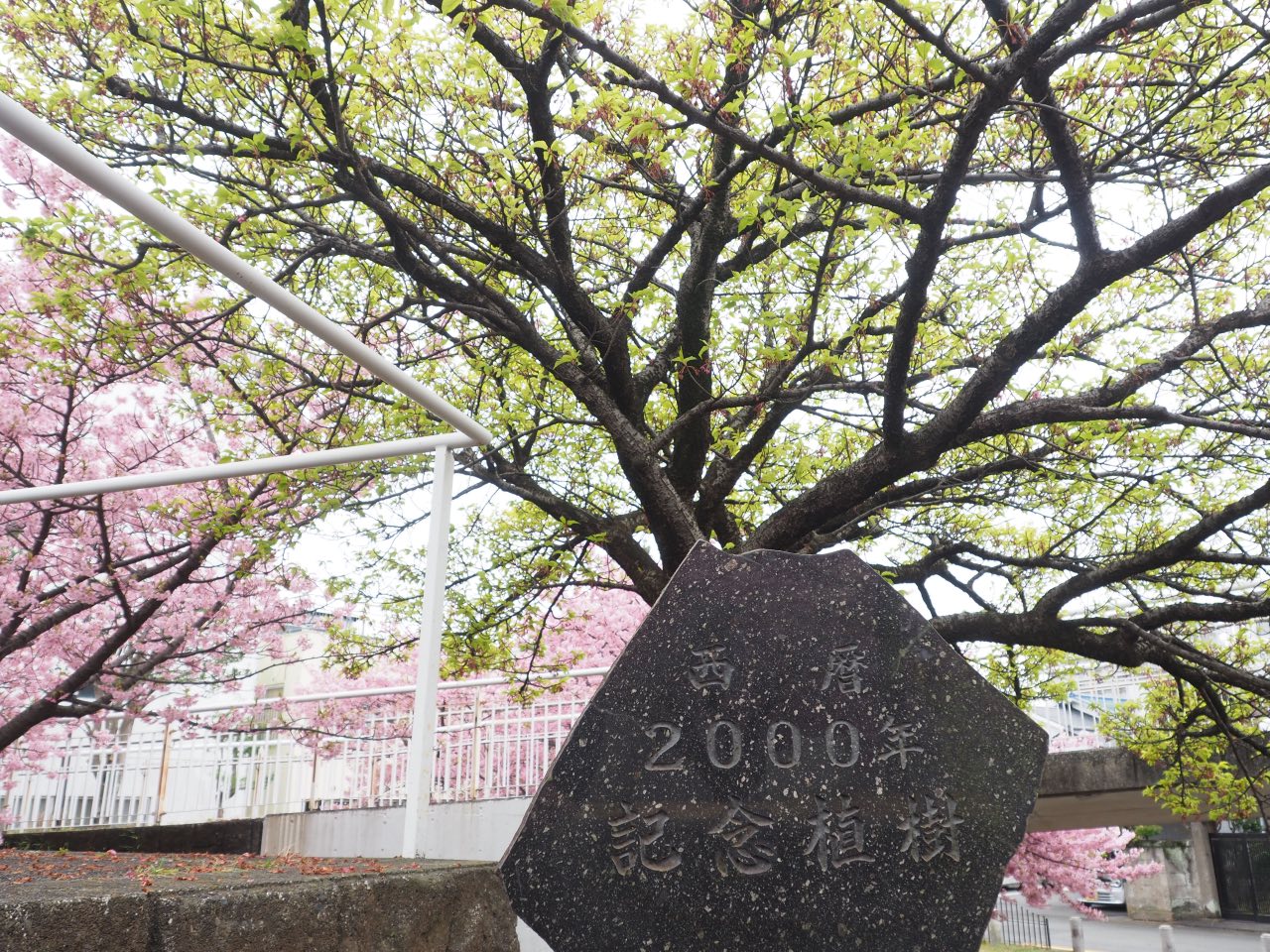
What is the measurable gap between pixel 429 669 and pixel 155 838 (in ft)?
21.1

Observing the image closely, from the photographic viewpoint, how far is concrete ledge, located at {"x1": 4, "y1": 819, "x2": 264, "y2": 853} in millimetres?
7812

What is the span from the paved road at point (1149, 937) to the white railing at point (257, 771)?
44.8ft

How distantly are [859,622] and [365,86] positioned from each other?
4.46m

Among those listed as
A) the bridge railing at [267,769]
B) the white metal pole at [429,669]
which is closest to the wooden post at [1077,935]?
the bridge railing at [267,769]

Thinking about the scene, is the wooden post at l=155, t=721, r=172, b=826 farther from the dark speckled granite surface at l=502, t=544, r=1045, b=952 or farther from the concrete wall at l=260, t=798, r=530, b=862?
the dark speckled granite surface at l=502, t=544, r=1045, b=952

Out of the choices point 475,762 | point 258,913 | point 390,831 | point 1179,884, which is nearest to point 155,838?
point 390,831

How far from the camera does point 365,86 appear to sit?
5535 millimetres

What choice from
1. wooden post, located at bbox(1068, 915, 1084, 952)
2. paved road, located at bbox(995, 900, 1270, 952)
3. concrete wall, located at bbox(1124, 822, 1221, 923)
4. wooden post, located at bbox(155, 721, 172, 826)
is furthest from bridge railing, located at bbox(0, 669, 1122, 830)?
concrete wall, located at bbox(1124, 822, 1221, 923)

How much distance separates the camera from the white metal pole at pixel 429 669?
9.48 feet

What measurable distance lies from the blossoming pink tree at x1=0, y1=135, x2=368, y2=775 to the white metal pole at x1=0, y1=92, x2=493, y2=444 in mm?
2465

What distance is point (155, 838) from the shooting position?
308 inches

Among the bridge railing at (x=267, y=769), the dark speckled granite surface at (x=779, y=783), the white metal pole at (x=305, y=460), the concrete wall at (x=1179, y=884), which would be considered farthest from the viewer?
the concrete wall at (x=1179, y=884)

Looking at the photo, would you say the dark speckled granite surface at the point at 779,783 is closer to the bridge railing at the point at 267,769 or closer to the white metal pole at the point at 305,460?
the white metal pole at the point at 305,460

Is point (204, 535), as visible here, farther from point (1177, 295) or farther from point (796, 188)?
point (1177, 295)
